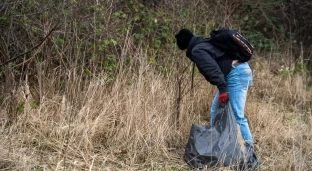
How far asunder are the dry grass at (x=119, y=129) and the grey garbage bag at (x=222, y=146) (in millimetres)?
259

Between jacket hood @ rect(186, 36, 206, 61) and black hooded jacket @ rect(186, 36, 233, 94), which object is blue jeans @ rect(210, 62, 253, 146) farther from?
jacket hood @ rect(186, 36, 206, 61)

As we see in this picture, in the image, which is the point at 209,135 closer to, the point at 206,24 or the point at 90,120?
the point at 90,120

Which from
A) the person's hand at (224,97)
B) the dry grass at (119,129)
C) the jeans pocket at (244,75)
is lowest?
the dry grass at (119,129)

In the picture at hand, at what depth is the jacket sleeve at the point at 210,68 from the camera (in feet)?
14.7

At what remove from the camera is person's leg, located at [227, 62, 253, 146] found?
4738 millimetres

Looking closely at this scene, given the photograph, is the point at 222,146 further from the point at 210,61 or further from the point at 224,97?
the point at 210,61

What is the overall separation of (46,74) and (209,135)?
232 centimetres

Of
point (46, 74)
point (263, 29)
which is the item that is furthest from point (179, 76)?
point (263, 29)

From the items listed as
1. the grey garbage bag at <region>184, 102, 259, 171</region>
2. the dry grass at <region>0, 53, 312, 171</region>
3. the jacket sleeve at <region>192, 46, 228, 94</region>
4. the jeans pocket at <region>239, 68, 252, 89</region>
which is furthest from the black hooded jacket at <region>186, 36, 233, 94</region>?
the dry grass at <region>0, 53, 312, 171</region>

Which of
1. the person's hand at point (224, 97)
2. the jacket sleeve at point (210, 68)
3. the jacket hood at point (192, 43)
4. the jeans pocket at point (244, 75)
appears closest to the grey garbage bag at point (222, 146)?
the person's hand at point (224, 97)

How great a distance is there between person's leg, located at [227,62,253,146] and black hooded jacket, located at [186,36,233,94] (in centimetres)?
9

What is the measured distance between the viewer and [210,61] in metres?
4.52

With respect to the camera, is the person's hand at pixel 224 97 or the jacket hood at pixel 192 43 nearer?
the person's hand at pixel 224 97

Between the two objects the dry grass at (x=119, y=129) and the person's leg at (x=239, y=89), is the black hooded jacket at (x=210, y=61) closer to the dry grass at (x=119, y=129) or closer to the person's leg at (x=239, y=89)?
the person's leg at (x=239, y=89)
